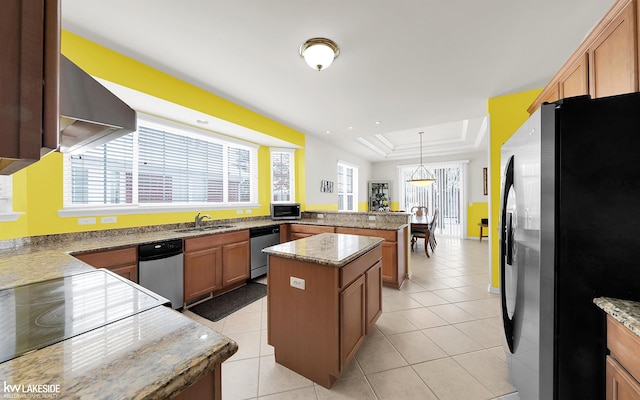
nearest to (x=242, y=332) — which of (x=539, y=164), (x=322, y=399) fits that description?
(x=322, y=399)

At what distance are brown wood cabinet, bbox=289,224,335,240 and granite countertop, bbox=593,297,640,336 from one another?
A: 9.50 feet

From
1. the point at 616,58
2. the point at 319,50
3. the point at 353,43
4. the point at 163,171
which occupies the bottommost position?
the point at 163,171

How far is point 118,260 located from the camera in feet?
6.91

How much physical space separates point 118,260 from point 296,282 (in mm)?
1765

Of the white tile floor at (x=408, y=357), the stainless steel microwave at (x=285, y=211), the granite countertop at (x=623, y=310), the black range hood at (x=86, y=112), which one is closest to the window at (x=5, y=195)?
the black range hood at (x=86, y=112)

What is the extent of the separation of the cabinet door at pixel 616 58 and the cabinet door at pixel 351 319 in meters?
1.98

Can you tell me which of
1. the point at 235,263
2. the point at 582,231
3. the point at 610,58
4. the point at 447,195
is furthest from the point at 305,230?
the point at 447,195

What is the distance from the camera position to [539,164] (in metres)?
1.06

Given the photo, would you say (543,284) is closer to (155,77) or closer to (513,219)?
(513,219)

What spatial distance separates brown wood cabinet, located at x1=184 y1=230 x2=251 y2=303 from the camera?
105 inches

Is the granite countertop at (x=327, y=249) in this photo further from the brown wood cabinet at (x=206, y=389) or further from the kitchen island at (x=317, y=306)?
the brown wood cabinet at (x=206, y=389)

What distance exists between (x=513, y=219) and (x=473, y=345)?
134 cm

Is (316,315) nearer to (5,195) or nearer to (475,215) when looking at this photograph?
(5,195)

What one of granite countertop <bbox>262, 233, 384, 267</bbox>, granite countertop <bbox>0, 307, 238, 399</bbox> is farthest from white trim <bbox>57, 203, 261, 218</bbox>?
granite countertop <bbox>0, 307, 238, 399</bbox>
